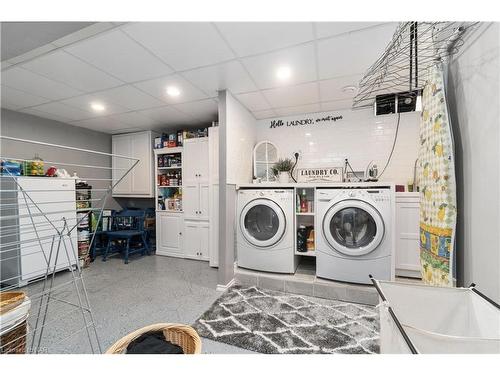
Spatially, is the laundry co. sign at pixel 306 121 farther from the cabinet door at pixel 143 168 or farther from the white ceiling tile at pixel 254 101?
the cabinet door at pixel 143 168

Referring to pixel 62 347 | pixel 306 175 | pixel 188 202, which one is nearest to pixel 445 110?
pixel 306 175

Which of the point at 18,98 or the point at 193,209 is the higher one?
the point at 18,98

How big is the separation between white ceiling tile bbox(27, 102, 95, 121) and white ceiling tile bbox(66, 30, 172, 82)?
141cm

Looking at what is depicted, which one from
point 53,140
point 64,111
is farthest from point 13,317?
point 53,140

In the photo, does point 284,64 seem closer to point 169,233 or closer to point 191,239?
point 191,239

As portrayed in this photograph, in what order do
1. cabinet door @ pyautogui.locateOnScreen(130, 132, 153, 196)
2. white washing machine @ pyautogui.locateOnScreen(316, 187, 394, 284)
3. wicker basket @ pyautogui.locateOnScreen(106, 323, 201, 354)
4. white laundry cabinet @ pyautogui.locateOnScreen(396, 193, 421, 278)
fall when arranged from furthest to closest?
cabinet door @ pyautogui.locateOnScreen(130, 132, 153, 196) < white laundry cabinet @ pyautogui.locateOnScreen(396, 193, 421, 278) < white washing machine @ pyautogui.locateOnScreen(316, 187, 394, 284) < wicker basket @ pyautogui.locateOnScreen(106, 323, 201, 354)

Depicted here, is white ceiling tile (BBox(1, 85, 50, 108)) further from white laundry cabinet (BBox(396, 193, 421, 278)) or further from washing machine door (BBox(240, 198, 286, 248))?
white laundry cabinet (BBox(396, 193, 421, 278))

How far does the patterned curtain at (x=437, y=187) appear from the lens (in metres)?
1.07

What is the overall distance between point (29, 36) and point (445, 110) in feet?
8.73

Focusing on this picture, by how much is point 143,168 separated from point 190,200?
1281 millimetres

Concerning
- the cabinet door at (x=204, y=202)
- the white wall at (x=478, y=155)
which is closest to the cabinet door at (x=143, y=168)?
the cabinet door at (x=204, y=202)

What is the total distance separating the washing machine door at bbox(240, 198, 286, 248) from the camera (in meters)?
2.47

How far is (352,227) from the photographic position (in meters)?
2.28

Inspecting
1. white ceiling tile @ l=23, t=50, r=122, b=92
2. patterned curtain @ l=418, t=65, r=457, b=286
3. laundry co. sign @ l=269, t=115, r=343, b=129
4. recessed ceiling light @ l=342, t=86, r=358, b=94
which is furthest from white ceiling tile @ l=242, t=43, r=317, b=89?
white ceiling tile @ l=23, t=50, r=122, b=92
